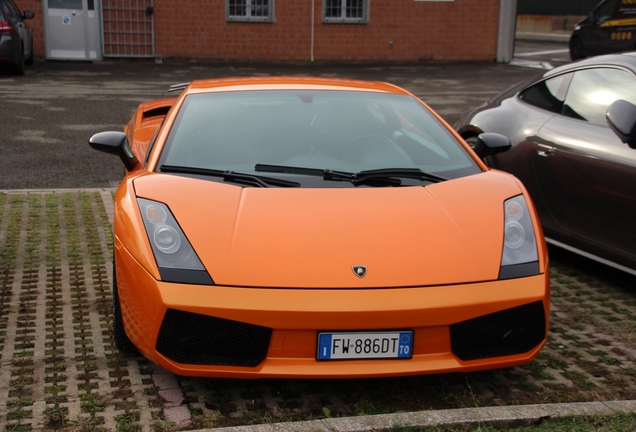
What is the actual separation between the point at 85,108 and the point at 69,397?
10669 mm

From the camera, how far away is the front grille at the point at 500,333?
11.1 ft

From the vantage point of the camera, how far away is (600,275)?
5.66m

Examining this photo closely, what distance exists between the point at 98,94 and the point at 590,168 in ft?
38.8

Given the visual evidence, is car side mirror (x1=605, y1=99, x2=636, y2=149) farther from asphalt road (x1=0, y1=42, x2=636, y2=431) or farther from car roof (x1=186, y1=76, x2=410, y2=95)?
car roof (x1=186, y1=76, x2=410, y2=95)

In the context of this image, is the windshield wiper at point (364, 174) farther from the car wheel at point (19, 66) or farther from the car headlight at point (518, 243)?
the car wheel at point (19, 66)

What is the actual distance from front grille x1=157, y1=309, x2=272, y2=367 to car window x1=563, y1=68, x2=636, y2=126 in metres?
3.21

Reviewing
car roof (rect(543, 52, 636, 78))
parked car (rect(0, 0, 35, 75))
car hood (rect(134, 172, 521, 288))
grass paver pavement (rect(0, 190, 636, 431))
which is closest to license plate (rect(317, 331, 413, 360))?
car hood (rect(134, 172, 521, 288))

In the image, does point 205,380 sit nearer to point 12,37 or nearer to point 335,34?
point 12,37

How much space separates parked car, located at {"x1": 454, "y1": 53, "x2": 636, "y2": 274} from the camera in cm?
505

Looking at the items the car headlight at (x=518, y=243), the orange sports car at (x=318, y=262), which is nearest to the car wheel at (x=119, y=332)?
the orange sports car at (x=318, y=262)

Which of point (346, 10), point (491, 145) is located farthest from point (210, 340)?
point (346, 10)

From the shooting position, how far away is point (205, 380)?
3.76m

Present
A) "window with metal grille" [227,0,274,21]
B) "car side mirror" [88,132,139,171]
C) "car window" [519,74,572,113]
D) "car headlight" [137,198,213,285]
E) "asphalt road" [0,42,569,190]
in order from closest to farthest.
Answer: "car headlight" [137,198,213,285] < "car side mirror" [88,132,139,171] < "car window" [519,74,572,113] < "asphalt road" [0,42,569,190] < "window with metal grille" [227,0,274,21]

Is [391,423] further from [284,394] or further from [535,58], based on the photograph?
[535,58]
